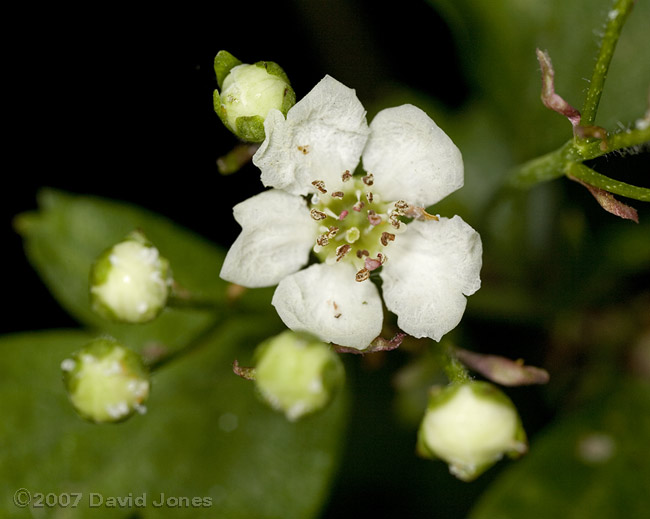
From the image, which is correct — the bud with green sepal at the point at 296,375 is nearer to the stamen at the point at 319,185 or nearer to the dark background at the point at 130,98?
the stamen at the point at 319,185

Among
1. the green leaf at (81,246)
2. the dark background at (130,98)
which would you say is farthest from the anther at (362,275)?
the green leaf at (81,246)

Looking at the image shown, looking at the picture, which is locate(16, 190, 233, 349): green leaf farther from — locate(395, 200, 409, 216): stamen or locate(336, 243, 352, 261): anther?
locate(395, 200, 409, 216): stamen

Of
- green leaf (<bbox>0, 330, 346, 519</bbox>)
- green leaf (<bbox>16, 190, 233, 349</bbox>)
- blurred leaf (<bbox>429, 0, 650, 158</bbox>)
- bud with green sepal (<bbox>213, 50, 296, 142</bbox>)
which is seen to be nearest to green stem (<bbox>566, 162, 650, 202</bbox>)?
bud with green sepal (<bbox>213, 50, 296, 142</bbox>)

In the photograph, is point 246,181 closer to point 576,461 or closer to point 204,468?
point 204,468

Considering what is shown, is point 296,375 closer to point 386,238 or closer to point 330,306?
point 330,306

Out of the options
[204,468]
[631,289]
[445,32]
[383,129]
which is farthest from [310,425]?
Answer: [445,32]

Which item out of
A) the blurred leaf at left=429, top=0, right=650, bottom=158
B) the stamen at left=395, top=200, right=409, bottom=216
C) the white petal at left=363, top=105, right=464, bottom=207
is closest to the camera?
the white petal at left=363, top=105, right=464, bottom=207
